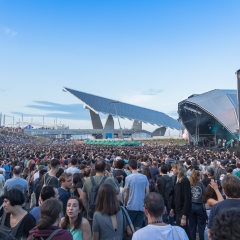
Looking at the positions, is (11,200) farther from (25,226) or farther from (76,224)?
(76,224)

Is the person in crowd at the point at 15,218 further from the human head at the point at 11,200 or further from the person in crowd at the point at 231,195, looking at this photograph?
the person in crowd at the point at 231,195

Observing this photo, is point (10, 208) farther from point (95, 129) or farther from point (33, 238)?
point (95, 129)

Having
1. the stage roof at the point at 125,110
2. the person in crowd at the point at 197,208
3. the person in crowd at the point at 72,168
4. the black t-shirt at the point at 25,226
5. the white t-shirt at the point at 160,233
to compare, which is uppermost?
the stage roof at the point at 125,110

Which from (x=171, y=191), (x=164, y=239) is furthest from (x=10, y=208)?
(x=171, y=191)

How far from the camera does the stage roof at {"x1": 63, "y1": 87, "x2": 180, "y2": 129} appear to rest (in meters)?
70.6

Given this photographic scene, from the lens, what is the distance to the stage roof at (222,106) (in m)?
32.9

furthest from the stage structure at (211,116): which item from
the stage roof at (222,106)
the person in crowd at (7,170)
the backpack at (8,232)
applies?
the backpack at (8,232)

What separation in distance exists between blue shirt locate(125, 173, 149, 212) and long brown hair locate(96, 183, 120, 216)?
1743 mm

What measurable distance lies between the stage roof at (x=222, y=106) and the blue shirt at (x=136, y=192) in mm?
30172

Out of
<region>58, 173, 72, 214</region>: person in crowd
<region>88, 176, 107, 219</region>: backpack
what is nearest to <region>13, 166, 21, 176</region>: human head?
<region>58, 173, 72, 214</region>: person in crowd

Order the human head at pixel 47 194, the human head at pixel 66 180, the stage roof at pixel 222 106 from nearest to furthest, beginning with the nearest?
the human head at pixel 47 194 → the human head at pixel 66 180 → the stage roof at pixel 222 106

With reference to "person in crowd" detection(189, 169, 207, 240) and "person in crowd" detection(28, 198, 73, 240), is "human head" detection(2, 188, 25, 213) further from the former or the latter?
"person in crowd" detection(189, 169, 207, 240)

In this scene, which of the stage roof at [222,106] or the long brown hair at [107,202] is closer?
the long brown hair at [107,202]

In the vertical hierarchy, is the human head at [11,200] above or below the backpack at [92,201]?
above
